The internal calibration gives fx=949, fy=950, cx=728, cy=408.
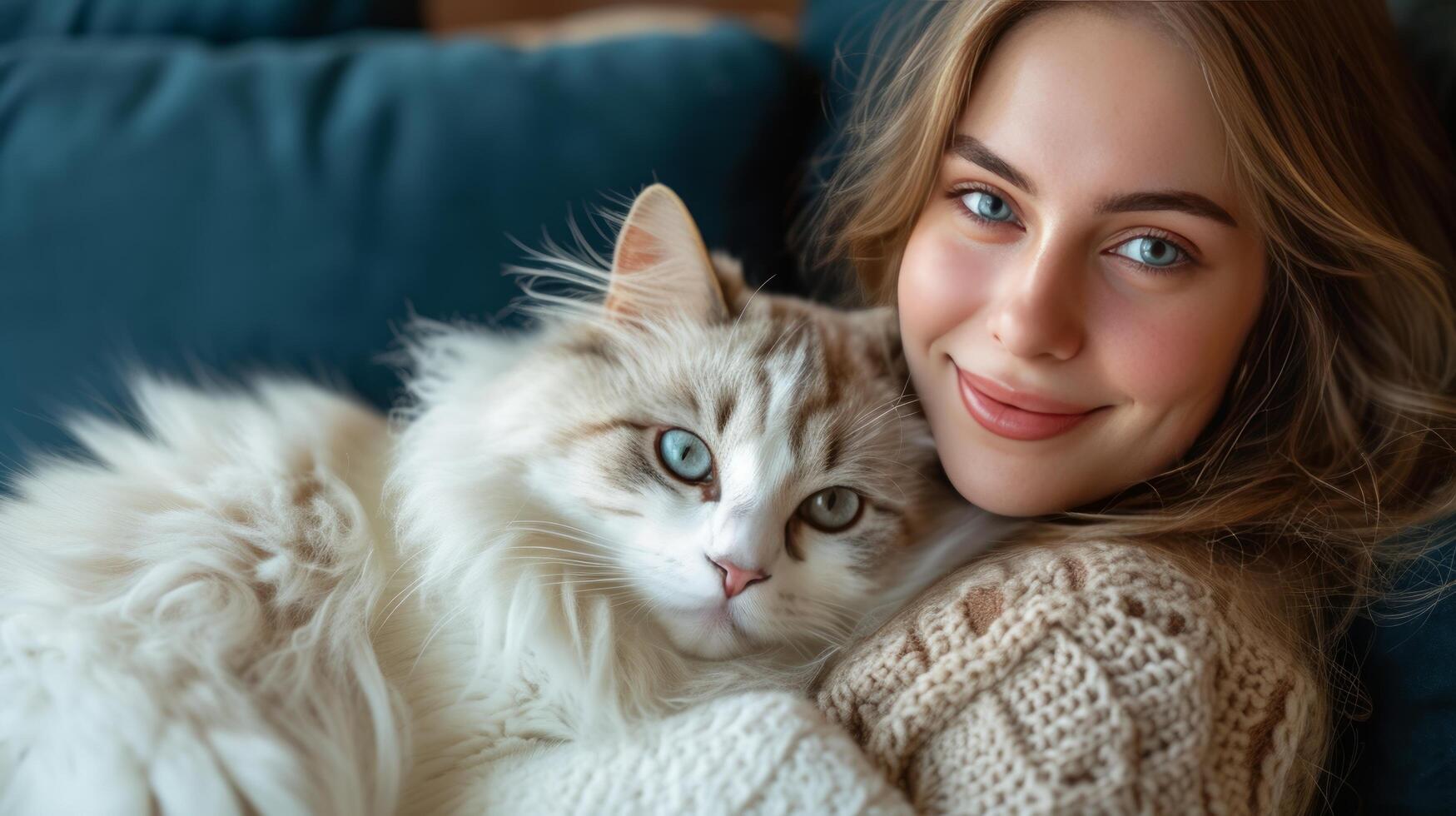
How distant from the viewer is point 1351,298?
1303 mm

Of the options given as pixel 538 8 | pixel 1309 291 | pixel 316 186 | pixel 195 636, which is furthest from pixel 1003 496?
pixel 538 8

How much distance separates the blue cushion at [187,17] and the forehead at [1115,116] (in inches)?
63.5

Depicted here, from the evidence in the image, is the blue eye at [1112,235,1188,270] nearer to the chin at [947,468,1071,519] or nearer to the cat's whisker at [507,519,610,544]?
the chin at [947,468,1071,519]

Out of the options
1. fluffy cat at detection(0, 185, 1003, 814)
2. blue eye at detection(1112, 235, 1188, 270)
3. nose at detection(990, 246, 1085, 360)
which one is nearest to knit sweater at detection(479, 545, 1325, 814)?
fluffy cat at detection(0, 185, 1003, 814)

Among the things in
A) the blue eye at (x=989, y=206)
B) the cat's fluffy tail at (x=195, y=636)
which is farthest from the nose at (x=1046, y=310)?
the cat's fluffy tail at (x=195, y=636)

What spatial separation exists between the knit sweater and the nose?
0.78 feet

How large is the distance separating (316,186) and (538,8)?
1.48 meters

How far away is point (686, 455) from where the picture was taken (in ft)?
3.92

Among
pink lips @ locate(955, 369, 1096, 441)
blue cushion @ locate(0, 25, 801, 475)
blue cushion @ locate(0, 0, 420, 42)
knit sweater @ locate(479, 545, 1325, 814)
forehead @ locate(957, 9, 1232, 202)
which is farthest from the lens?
blue cushion @ locate(0, 0, 420, 42)

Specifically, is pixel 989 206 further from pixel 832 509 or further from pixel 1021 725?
pixel 1021 725

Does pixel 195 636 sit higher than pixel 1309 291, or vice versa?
pixel 1309 291

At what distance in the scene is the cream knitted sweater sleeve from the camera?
0.90 meters

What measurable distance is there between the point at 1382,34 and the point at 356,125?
Result: 1.64m

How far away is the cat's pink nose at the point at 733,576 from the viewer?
3.58 feet
